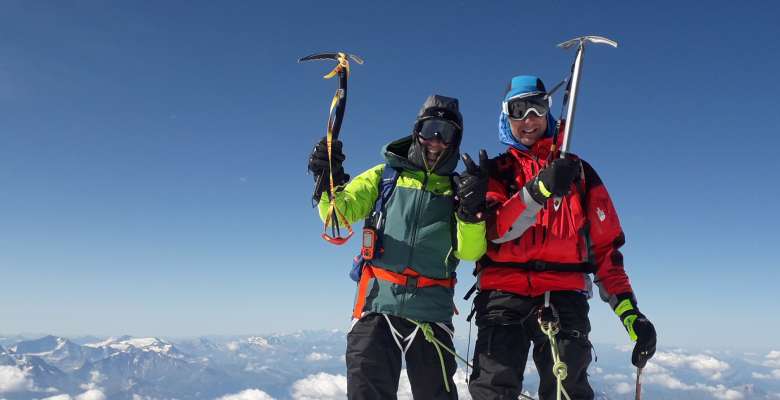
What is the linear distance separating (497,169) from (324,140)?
234 centimetres

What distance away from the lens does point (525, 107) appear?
6.46m

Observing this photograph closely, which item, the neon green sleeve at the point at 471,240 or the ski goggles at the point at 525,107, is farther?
the ski goggles at the point at 525,107

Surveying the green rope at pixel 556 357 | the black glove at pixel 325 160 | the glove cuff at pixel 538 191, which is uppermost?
the black glove at pixel 325 160

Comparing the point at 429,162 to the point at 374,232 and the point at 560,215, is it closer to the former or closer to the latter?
the point at 374,232

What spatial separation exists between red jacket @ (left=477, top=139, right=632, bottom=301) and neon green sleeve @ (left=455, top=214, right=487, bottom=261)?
162mm

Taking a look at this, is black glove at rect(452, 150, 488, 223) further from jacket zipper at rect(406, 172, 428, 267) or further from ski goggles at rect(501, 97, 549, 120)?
ski goggles at rect(501, 97, 549, 120)

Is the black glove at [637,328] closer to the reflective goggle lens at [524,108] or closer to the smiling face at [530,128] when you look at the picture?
the smiling face at [530,128]

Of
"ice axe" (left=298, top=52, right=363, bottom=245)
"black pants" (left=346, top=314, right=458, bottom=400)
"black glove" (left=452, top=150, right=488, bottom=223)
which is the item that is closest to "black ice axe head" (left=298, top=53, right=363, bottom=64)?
"ice axe" (left=298, top=52, right=363, bottom=245)

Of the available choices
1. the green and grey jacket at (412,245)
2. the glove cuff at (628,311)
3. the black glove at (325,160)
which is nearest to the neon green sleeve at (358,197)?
Result: the green and grey jacket at (412,245)

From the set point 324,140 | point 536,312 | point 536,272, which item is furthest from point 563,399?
point 324,140

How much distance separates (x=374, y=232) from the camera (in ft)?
20.5

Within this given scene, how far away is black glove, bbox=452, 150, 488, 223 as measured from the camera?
5285mm

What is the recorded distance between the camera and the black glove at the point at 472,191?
5.29 m

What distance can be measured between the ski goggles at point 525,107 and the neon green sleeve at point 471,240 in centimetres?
195
